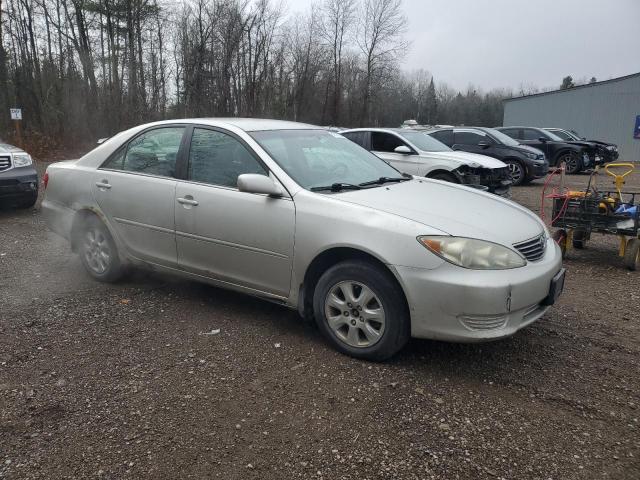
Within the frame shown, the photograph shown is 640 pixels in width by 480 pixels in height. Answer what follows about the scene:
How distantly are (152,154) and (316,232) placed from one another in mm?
1934

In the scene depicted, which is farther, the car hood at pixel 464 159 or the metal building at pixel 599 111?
the metal building at pixel 599 111

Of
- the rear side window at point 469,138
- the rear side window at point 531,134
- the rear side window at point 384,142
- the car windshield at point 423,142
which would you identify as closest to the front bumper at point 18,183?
the rear side window at point 384,142

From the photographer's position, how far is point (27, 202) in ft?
28.9

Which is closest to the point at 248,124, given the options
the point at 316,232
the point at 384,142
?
the point at 316,232

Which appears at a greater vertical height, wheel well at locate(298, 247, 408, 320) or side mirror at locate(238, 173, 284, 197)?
side mirror at locate(238, 173, 284, 197)

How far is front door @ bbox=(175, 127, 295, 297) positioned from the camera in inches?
145

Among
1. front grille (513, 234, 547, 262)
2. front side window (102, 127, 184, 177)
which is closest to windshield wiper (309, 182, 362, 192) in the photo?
front grille (513, 234, 547, 262)

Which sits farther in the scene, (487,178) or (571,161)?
(571,161)

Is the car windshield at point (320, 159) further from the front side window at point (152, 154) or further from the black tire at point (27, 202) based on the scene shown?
the black tire at point (27, 202)

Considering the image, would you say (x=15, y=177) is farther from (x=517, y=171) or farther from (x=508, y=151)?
(x=517, y=171)

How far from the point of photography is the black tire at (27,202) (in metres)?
8.65

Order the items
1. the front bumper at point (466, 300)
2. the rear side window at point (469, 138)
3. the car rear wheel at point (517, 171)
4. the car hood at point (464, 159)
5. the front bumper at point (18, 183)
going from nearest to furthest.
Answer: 1. the front bumper at point (466, 300)
2. the front bumper at point (18, 183)
3. the car hood at point (464, 159)
4. the car rear wheel at point (517, 171)
5. the rear side window at point (469, 138)

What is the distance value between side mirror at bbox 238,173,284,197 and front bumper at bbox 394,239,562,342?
1052 mm

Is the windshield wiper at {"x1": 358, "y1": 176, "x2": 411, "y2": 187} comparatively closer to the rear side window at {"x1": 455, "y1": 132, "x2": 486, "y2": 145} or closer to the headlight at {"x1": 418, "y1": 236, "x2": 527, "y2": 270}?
the headlight at {"x1": 418, "y1": 236, "x2": 527, "y2": 270}
